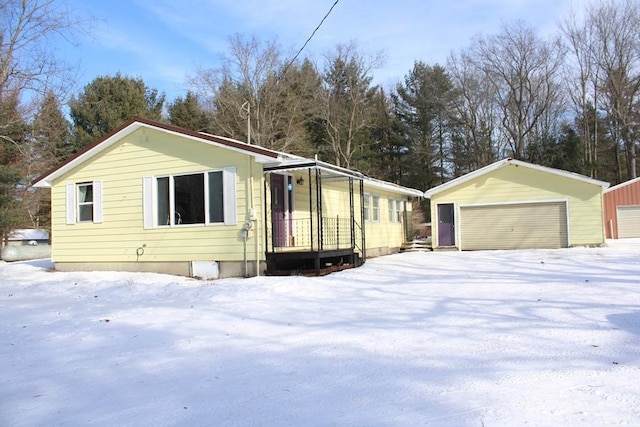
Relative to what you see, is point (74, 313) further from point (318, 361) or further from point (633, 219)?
A: point (633, 219)

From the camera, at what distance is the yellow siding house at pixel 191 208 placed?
11328 millimetres

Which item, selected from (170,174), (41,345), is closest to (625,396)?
(41,345)

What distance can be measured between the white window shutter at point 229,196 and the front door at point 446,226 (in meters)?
11.1

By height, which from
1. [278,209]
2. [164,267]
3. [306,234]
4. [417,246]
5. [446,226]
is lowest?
[164,267]

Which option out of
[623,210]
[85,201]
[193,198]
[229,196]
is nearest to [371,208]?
[229,196]

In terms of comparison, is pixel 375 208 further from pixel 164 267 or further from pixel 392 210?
pixel 164 267

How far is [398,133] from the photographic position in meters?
36.5

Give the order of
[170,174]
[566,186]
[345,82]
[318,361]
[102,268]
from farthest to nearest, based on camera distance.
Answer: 1. [345,82]
2. [566,186]
3. [102,268]
4. [170,174]
5. [318,361]

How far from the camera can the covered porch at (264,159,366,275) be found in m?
11.2

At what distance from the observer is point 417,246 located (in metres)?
20.3

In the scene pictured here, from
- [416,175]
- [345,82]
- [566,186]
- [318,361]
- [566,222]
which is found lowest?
[318,361]

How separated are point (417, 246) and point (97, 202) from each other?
1229cm

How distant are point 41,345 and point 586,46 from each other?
34.9m

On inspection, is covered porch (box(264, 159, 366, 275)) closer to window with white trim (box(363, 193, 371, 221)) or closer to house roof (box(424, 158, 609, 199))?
window with white trim (box(363, 193, 371, 221))
